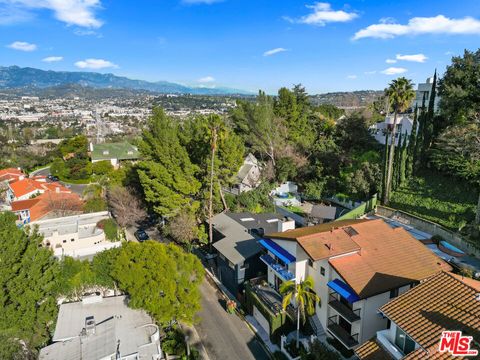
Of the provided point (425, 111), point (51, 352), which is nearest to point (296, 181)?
point (425, 111)

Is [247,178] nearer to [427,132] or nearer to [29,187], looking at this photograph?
[427,132]

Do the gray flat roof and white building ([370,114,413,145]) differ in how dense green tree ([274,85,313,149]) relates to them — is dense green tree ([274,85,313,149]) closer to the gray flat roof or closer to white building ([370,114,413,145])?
white building ([370,114,413,145])

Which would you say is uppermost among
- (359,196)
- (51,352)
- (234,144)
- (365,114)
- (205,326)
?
(365,114)

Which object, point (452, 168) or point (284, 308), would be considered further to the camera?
point (452, 168)

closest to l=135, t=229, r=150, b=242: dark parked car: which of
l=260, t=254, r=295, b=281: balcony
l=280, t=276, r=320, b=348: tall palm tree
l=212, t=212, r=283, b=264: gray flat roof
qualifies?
l=212, t=212, r=283, b=264: gray flat roof

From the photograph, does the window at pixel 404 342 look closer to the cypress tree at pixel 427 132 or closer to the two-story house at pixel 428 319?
the two-story house at pixel 428 319

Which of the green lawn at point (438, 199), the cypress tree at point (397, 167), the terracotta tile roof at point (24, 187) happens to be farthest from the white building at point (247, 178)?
the terracotta tile roof at point (24, 187)

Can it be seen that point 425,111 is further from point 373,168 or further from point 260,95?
point 260,95

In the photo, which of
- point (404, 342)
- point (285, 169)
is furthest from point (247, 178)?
point (404, 342)
